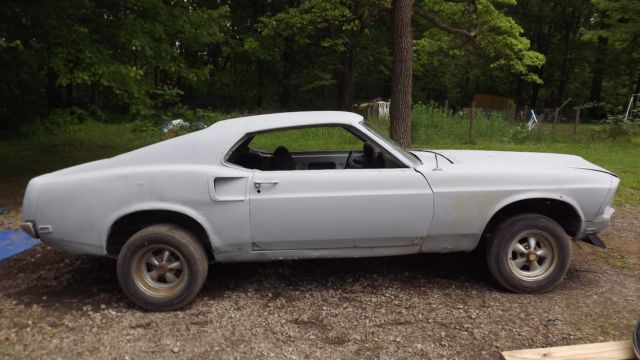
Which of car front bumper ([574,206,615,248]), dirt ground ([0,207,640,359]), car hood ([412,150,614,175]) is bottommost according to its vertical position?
dirt ground ([0,207,640,359])

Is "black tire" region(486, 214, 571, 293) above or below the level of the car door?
below

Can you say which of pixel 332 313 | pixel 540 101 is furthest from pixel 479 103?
pixel 332 313

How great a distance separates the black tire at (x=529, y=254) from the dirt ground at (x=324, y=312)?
0.41ft

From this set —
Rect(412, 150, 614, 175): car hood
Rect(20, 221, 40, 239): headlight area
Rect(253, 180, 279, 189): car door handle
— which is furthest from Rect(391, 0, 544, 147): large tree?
Rect(20, 221, 40, 239): headlight area

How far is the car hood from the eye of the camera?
4195 mm

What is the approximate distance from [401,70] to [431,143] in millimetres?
5055

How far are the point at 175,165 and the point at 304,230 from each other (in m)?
1.11

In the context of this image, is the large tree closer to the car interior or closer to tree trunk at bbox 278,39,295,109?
the car interior

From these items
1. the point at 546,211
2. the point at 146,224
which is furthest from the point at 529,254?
the point at 146,224

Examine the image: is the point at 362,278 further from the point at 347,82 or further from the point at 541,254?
the point at 347,82

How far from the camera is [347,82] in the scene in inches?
1056

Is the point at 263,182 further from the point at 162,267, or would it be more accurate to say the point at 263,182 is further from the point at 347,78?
the point at 347,78

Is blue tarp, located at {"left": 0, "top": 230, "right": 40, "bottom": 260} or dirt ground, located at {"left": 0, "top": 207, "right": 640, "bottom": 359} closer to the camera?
dirt ground, located at {"left": 0, "top": 207, "right": 640, "bottom": 359}

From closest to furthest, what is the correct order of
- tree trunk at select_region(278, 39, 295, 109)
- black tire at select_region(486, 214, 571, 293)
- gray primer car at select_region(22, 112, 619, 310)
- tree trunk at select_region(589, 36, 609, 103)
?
gray primer car at select_region(22, 112, 619, 310) → black tire at select_region(486, 214, 571, 293) → tree trunk at select_region(278, 39, 295, 109) → tree trunk at select_region(589, 36, 609, 103)
